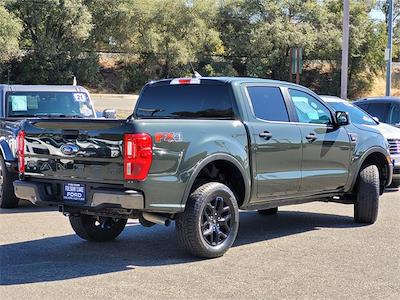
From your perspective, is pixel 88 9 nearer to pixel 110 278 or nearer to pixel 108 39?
pixel 108 39

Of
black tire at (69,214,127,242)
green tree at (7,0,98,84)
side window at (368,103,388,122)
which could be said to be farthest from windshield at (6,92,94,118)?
green tree at (7,0,98,84)

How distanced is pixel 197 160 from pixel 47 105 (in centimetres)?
529

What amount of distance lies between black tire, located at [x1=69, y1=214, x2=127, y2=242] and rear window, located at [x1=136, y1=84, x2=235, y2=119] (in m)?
1.39

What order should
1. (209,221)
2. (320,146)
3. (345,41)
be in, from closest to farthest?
(209,221) → (320,146) → (345,41)

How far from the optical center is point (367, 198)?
8.37 metres

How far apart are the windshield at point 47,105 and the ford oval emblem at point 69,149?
4418mm

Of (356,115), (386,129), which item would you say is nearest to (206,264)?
(356,115)

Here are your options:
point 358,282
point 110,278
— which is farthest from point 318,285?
point 110,278

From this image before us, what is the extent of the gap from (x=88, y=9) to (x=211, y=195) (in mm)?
48744

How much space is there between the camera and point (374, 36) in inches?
2099

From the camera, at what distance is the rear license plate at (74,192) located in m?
6.14

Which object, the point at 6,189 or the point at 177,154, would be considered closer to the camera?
the point at 177,154

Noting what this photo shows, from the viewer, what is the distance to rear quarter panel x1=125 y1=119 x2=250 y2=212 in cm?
582

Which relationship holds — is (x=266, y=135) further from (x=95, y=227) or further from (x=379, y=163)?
(x=379, y=163)
